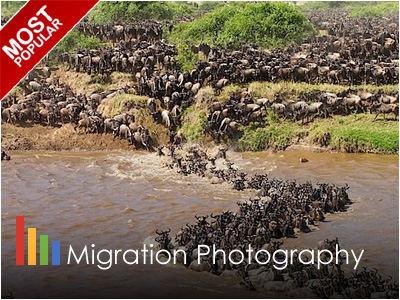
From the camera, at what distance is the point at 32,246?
39.3 feet

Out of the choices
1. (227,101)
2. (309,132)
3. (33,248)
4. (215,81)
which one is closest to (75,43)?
(215,81)

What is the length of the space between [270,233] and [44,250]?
4461 mm

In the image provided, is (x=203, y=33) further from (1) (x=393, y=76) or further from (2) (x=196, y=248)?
(2) (x=196, y=248)

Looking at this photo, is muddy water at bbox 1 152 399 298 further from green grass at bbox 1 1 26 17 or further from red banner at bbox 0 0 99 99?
green grass at bbox 1 1 26 17

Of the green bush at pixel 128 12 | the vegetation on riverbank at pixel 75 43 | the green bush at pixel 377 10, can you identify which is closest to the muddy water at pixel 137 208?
the vegetation on riverbank at pixel 75 43

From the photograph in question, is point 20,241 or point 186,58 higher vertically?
point 186,58

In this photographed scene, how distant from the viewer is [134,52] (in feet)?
79.4

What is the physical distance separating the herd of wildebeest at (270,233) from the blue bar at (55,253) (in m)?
1.92

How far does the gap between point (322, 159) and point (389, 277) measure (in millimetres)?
8317

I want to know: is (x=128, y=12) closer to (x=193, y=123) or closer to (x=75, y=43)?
(x=75, y=43)

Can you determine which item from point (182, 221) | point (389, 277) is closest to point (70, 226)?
point (182, 221)

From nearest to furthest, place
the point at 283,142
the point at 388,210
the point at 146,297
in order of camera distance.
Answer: the point at 146,297 < the point at 388,210 < the point at 283,142

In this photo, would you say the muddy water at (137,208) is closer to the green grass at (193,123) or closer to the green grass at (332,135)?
the green grass at (332,135)

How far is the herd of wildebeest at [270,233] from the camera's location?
9.60m
